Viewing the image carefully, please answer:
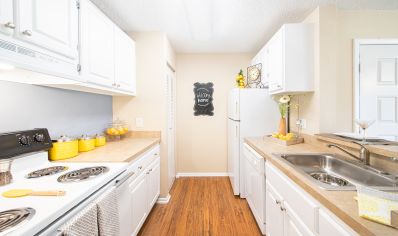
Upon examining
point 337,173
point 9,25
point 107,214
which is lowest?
point 107,214

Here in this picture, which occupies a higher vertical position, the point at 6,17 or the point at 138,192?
the point at 6,17

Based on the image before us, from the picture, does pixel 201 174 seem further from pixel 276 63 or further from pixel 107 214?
pixel 107 214

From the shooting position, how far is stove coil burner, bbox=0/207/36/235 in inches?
26.5

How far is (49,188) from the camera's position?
105cm

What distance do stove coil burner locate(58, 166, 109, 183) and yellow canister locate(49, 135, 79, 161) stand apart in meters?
0.41

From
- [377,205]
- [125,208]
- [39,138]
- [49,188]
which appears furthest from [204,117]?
[377,205]

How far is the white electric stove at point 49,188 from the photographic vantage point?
2.42 feet

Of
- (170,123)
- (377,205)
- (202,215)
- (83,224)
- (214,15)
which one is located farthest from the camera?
(170,123)

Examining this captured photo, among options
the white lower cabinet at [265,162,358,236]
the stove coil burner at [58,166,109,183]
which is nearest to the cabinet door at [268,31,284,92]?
the white lower cabinet at [265,162,358,236]

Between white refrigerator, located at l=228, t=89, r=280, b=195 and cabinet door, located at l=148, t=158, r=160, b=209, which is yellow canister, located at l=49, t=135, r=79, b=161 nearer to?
cabinet door, located at l=148, t=158, r=160, b=209

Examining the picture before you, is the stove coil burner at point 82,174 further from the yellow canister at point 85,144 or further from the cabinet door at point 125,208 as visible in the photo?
the yellow canister at point 85,144

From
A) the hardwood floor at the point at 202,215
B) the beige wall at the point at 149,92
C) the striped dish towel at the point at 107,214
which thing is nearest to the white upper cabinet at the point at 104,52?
the beige wall at the point at 149,92

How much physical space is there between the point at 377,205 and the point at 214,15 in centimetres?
224

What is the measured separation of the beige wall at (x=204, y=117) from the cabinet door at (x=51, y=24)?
8.07 feet
